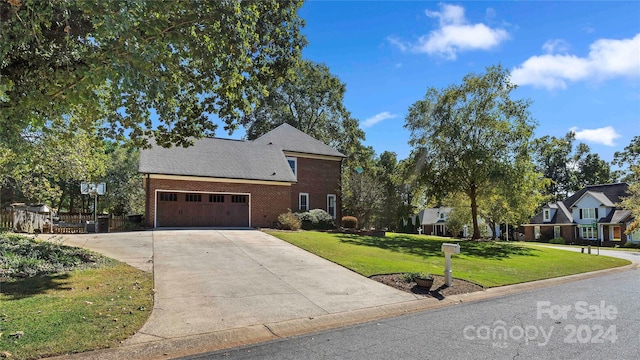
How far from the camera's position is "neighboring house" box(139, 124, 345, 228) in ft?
77.3

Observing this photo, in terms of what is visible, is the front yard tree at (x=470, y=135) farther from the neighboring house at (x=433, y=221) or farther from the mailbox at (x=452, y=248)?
the neighboring house at (x=433, y=221)

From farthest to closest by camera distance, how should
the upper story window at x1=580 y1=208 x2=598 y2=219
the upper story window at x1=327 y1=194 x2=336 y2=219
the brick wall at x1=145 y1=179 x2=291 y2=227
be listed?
the upper story window at x1=580 y1=208 x2=598 y2=219
the upper story window at x1=327 y1=194 x2=336 y2=219
the brick wall at x1=145 y1=179 x2=291 y2=227

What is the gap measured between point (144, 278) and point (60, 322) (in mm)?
3454

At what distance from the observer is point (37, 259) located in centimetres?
1064

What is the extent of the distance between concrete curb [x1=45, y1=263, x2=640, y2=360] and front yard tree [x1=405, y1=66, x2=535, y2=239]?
632 inches

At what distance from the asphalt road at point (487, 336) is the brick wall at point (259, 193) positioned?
18.7m

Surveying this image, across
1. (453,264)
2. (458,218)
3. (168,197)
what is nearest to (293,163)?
(168,197)

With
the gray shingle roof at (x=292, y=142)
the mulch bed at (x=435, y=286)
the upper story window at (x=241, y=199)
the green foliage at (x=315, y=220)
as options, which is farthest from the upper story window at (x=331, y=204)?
the mulch bed at (x=435, y=286)

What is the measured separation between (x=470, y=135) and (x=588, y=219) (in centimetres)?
3525

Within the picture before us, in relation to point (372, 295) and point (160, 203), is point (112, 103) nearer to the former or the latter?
point (372, 295)

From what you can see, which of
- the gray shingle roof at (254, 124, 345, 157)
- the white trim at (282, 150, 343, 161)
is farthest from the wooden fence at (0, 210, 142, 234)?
the white trim at (282, 150, 343, 161)

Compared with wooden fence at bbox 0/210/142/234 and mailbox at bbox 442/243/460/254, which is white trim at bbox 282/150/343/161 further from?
mailbox at bbox 442/243/460/254

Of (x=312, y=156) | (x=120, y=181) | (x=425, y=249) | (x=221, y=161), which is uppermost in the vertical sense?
(x=312, y=156)

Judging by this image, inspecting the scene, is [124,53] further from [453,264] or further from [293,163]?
[293,163]
